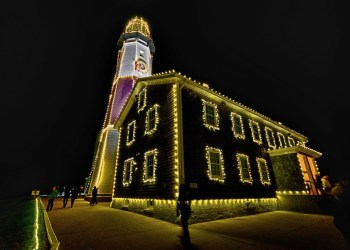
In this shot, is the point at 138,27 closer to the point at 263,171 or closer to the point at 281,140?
the point at 281,140

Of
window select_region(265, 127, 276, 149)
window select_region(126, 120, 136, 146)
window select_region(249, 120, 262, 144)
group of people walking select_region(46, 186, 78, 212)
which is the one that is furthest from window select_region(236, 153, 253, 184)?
group of people walking select_region(46, 186, 78, 212)

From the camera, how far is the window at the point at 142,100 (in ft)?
49.5

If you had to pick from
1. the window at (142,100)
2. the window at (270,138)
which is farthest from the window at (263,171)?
the window at (142,100)

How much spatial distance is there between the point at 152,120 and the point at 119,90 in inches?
568

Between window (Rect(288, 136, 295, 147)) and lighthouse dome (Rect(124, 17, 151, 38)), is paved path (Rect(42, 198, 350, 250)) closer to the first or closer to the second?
window (Rect(288, 136, 295, 147))

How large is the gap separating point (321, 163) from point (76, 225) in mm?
40698

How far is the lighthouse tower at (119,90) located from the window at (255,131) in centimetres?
1599

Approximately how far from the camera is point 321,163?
33469 mm

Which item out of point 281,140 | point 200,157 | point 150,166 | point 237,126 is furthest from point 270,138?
point 150,166

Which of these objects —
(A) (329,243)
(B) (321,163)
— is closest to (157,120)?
(A) (329,243)

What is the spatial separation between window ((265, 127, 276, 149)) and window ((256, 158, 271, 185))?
115 inches

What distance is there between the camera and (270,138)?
1867 centimetres

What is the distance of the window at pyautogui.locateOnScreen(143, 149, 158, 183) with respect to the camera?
11469 millimetres

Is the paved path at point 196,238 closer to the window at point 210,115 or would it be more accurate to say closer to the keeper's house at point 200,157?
the keeper's house at point 200,157
